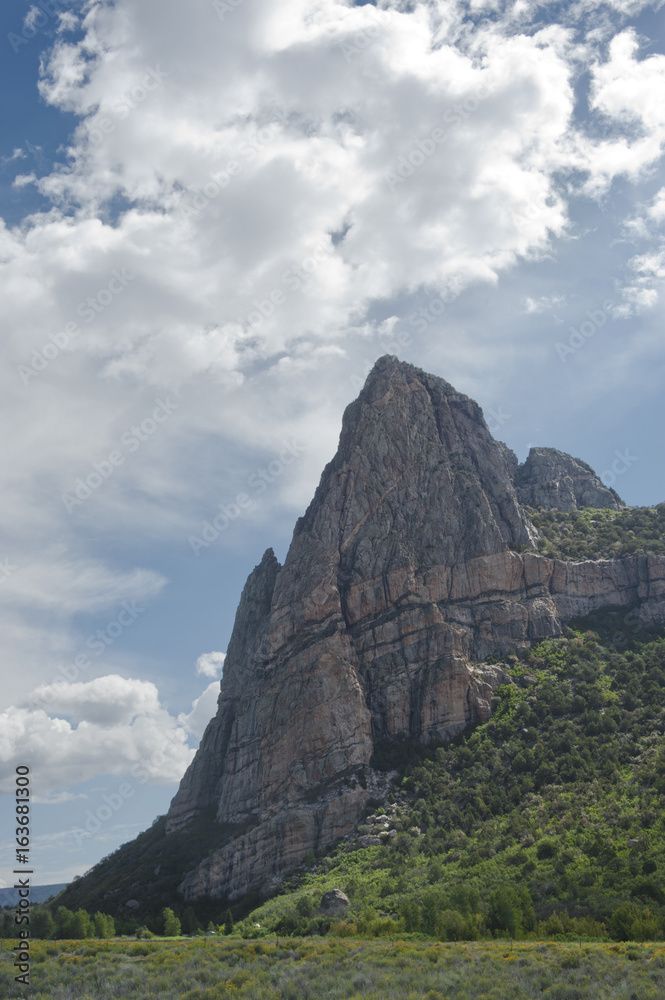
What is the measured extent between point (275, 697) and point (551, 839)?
6369cm

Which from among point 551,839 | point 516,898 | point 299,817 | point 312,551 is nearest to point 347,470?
point 312,551

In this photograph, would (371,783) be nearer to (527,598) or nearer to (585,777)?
(585,777)

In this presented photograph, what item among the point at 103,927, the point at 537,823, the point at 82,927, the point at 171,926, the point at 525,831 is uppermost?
the point at 537,823

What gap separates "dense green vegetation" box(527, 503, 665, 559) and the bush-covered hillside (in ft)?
64.7

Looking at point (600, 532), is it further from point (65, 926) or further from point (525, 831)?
point (65, 926)

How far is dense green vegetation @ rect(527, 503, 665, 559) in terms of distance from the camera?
508ft

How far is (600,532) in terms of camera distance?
6767 inches

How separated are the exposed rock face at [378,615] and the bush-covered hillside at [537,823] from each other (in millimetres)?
7649

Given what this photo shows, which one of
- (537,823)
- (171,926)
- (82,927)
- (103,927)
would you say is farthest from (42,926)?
(537,823)

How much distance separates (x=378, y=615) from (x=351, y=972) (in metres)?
92.3

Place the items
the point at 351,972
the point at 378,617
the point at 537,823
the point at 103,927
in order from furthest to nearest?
the point at 378,617
the point at 103,927
the point at 537,823
the point at 351,972

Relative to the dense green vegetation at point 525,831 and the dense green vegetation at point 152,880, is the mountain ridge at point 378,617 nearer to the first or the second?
the dense green vegetation at point 152,880

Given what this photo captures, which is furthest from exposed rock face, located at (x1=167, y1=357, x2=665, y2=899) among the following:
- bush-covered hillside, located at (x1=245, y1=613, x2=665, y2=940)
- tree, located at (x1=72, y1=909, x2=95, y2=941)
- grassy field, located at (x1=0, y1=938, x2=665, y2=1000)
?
grassy field, located at (x1=0, y1=938, x2=665, y2=1000)

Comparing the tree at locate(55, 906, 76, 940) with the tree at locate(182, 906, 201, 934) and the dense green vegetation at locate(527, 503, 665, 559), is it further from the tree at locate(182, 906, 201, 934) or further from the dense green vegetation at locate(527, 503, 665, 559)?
the dense green vegetation at locate(527, 503, 665, 559)
